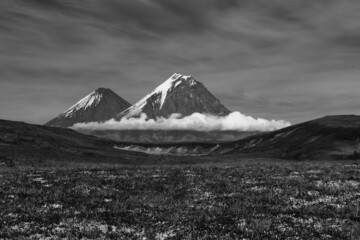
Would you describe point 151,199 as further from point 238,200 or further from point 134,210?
point 238,200

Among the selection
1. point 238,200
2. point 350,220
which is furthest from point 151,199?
point 350,220

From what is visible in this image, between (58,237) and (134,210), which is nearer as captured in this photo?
(58,237)

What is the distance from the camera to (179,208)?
1784 centimetres

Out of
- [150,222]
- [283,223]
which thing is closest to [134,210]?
[150,222]

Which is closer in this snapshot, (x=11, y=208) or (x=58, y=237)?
(x=58, y=237)

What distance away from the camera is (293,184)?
25.3 m

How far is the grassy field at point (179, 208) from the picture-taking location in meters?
13.3

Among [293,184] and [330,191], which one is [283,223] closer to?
[330,191]

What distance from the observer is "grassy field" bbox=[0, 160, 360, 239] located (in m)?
13.3

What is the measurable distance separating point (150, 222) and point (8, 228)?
500cm

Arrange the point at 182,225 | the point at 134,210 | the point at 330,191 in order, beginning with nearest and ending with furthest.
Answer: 1. the point at 182,225
2. the point at 134,210
3. the point at 330,191

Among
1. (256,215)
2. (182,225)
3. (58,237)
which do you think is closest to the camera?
(58,237)

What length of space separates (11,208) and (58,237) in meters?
5.35

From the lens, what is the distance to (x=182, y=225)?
14406 mm
